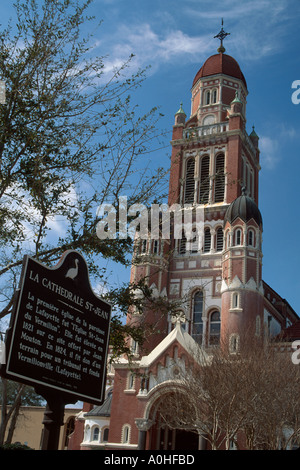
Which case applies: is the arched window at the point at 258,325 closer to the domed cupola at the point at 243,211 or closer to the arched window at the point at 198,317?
the arched window at the point at 198,317

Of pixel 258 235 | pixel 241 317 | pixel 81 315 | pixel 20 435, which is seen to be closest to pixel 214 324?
pixel 241 317

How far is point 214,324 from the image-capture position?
41625mm

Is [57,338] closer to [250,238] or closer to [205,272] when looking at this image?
[250,238]

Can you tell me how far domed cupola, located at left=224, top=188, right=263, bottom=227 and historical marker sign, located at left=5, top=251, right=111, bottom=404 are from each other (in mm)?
34078

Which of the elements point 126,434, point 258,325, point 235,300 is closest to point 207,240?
point 235,300

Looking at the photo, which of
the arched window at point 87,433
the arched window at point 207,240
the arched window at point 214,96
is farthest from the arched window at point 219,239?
the arched window at point 87,433

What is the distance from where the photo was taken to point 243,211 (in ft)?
139

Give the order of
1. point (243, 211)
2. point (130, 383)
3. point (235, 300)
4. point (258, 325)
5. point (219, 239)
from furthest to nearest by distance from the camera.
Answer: point (219, 239), point (243, 211), point (235, 300), point (258, 325), point (130, 383)

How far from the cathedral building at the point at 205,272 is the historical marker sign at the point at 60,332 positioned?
16.4m

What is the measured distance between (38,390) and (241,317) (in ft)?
104

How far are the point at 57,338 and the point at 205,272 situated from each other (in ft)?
119

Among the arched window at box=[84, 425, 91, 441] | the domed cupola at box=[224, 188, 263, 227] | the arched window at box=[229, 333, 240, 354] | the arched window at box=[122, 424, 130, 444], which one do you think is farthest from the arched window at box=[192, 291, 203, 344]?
the arched window at box=[84, 425, 91, 441]

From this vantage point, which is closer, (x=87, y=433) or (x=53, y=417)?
(x=53, y=417)
